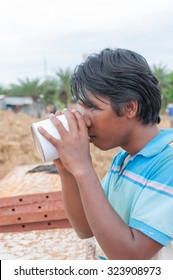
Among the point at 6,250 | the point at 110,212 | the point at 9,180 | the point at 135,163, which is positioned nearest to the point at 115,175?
the point at 135,163

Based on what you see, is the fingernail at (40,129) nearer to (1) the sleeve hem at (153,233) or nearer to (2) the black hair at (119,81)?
(2) the black hair at (119,81)

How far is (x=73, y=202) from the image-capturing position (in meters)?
1.48

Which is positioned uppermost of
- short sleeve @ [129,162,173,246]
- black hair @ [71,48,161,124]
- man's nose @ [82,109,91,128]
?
black hair @ [71,48,161,124]

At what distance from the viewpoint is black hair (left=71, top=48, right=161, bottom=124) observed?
3.99ft

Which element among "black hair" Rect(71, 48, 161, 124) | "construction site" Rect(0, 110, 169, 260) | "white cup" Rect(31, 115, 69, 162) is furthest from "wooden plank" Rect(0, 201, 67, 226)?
"black hair" Rect(71, 48, 161, 124)

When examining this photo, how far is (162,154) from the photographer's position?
1.21 metres

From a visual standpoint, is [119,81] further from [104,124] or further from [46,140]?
[46,140]

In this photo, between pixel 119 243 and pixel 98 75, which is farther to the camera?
pixel 98 75

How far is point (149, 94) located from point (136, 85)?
2.3 inches

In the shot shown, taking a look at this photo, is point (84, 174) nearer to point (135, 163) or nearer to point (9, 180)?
point (135, 163)

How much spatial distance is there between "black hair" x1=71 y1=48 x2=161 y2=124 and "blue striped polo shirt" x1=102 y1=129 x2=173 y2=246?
12 centimetres

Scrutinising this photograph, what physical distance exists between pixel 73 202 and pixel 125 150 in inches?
11.0

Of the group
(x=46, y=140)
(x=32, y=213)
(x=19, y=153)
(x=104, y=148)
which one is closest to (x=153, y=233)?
(x=104, y=148)

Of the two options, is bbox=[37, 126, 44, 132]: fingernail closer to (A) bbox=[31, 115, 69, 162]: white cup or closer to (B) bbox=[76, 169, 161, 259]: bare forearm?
(A) bbox=[31, 115, 69, 162]: white cup
